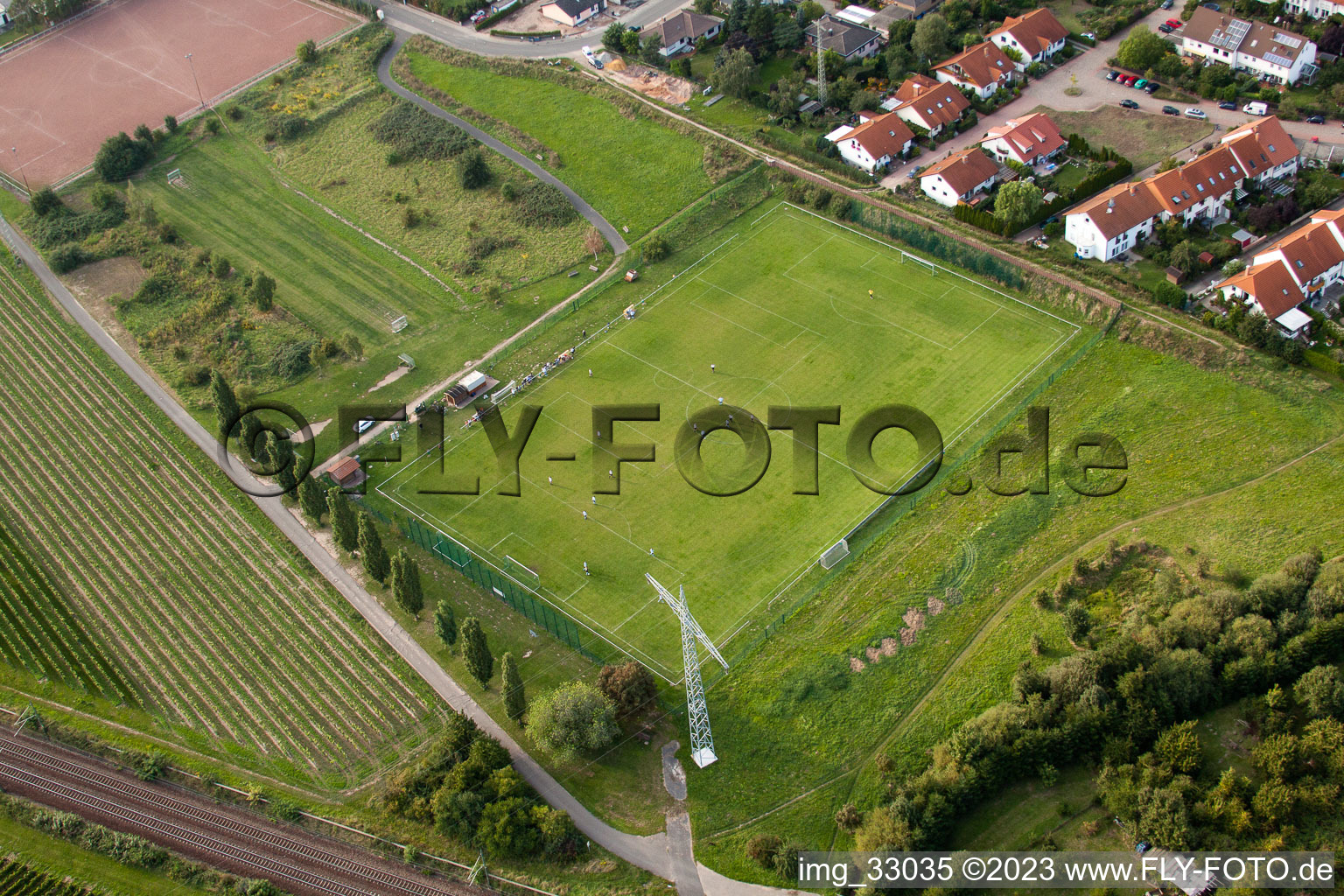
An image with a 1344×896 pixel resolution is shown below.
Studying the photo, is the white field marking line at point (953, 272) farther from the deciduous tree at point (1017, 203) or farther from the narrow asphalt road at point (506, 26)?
the narrow asphalt road at point (506, 26)

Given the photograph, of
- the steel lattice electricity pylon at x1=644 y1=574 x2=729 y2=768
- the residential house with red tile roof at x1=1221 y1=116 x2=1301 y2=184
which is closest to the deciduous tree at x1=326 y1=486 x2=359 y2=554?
the steel lattice electricity pylon at x1=644 y1=574 x2=729 y2=768

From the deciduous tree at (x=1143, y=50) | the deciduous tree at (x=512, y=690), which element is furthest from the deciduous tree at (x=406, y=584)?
the deciduous tree at (x=1143, y=50)

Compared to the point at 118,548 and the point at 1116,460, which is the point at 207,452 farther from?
the point at 1116,460

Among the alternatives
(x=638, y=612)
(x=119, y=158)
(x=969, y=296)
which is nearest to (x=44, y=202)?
(x=119, y=158)

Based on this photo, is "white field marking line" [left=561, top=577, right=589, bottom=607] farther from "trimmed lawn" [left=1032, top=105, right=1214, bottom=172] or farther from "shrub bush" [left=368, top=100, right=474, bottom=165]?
"trimmed lawn" [left=1032, top=105, right=1214, bottom=172]

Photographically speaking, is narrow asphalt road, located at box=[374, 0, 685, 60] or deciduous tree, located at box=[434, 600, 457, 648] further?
narrow asphalt road, located at box=[374, 0, 685, 60]

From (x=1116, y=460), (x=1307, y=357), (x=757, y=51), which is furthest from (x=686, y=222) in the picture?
(x=1307, y=357)
